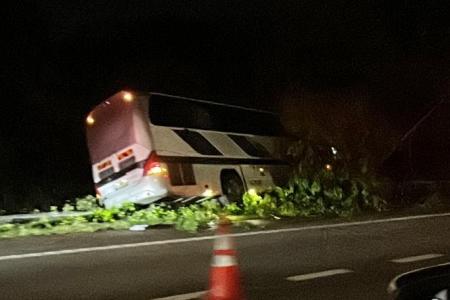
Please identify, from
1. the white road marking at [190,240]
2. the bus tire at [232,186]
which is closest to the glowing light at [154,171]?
the bus tire at [232,186]

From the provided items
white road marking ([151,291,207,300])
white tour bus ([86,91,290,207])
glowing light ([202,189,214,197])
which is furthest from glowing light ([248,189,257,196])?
white road marking ([151,291,207,300])

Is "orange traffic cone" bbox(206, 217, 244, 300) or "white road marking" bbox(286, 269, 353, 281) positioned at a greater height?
"orange traffic cone" bbox(206, 217, 244, 300)

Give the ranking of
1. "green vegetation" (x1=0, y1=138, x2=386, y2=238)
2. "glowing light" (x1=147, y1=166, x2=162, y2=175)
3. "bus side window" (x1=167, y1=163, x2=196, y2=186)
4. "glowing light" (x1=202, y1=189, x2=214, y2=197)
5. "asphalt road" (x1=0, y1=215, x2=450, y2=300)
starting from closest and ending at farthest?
"asphalt road" (x1=0, y1=215, x2=450, y2=300) < "green vegetation" (x1=0, y1=138, x2=386, y2=238) < "glowing light" (x1=147, y1=166, x2=162, y2=175) < "bus side window" (x1=167, y1=163, x2=196, y2=186) < "glowing light" (x1=202, y1=189, x2=214, y2=197)

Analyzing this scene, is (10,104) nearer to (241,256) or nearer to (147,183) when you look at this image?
(147,183)

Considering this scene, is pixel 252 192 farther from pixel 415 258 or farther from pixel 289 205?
pixel 415 258

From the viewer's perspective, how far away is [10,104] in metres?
23.1

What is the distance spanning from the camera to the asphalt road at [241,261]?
8516 mm

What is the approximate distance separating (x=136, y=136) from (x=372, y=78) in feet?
26.7

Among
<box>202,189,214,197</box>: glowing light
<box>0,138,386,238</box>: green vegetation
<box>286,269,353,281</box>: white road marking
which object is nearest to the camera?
<box>286,269,353,281</box>: white road marking

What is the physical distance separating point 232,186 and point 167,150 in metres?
2.60

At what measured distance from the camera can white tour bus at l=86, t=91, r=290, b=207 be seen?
17703 millimetres

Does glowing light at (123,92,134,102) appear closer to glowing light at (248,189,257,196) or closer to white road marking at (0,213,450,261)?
glowing light at (248,189,257,196)

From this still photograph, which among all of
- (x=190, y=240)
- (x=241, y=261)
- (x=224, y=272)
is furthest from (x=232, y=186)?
(x=224, y=272)

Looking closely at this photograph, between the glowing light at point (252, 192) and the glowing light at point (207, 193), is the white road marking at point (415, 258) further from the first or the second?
the glowing light at point (207, 193)
